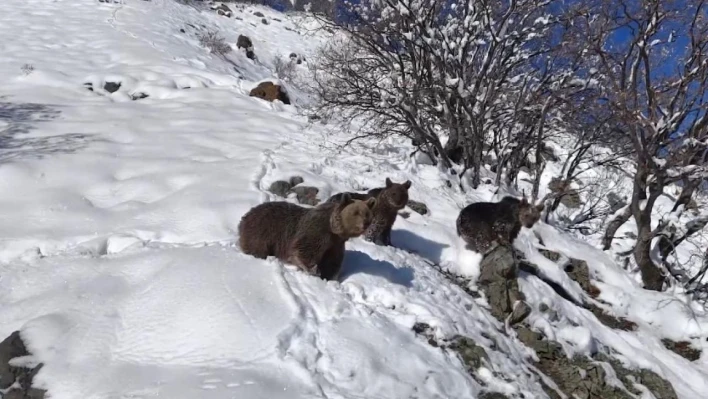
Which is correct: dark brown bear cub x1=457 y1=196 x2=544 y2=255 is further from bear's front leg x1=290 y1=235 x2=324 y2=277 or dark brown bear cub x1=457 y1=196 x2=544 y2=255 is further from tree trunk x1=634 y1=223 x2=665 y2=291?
bear's front leg x1=290 y1=235 x2=324 y2=277

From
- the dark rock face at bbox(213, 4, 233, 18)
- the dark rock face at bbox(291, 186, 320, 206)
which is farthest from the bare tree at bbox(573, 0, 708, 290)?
the dark rock face at bbox(213, 4, 233, 18)

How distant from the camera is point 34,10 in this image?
22.0 m

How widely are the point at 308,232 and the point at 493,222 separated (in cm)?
308

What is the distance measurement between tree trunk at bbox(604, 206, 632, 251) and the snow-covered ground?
1.26 m

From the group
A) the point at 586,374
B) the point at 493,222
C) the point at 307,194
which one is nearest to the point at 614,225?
the point at 493,222

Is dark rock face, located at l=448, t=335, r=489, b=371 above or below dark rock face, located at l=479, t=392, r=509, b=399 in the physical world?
above

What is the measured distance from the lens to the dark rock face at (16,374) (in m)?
3.33

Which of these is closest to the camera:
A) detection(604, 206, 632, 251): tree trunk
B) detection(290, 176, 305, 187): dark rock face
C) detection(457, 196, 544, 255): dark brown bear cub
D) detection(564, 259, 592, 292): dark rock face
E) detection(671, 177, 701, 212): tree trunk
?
detection(457, 196, 544, 255): dark brown bear cub

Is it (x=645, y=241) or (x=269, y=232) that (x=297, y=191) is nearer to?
(x=269, y=232)

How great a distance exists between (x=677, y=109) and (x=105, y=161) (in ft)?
29.8

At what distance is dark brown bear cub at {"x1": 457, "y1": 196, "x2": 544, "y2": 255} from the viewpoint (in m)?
6.79

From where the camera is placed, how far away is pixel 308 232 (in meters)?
4.87

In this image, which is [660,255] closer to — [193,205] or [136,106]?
[193,205]

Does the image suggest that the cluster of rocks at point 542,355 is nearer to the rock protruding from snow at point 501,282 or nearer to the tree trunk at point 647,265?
the rock protruding from snow at point 501,282
